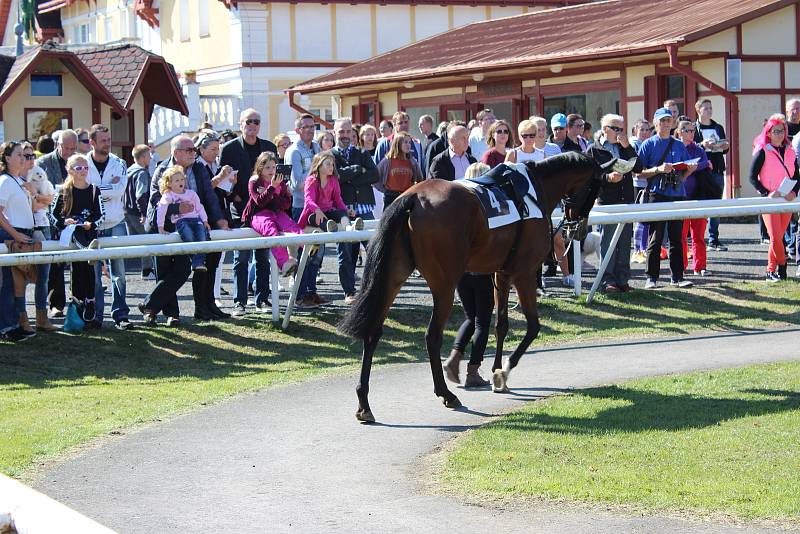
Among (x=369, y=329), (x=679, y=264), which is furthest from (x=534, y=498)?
(x=679, y=264)

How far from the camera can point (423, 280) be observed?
16.5 m

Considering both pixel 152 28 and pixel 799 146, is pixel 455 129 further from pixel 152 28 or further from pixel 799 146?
pixel 152 28

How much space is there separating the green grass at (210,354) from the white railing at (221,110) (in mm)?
28164

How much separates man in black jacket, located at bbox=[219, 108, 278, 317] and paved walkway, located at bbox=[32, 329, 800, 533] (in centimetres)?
273

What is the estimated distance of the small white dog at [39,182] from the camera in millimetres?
12859

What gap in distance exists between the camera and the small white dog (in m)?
12.9

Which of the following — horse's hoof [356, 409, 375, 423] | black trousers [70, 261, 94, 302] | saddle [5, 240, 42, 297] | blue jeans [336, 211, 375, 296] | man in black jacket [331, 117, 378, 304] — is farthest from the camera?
man in black jacket [331, 117, 378, 304]

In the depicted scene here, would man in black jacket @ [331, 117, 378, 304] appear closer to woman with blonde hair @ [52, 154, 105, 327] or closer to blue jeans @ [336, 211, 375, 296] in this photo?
blue jeans @ [336, 211, 375, 296]

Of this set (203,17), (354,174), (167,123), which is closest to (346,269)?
(354,174)

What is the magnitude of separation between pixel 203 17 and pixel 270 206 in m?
35.3

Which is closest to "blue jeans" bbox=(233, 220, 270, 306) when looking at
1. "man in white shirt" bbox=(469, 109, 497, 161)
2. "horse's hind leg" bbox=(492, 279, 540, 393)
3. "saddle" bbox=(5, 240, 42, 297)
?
"saddle" bbox=(5, 240, 42, 297)

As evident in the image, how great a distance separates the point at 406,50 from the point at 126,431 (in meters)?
28.0

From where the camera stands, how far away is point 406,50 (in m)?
36.2

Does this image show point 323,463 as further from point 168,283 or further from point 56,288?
point 56,288
